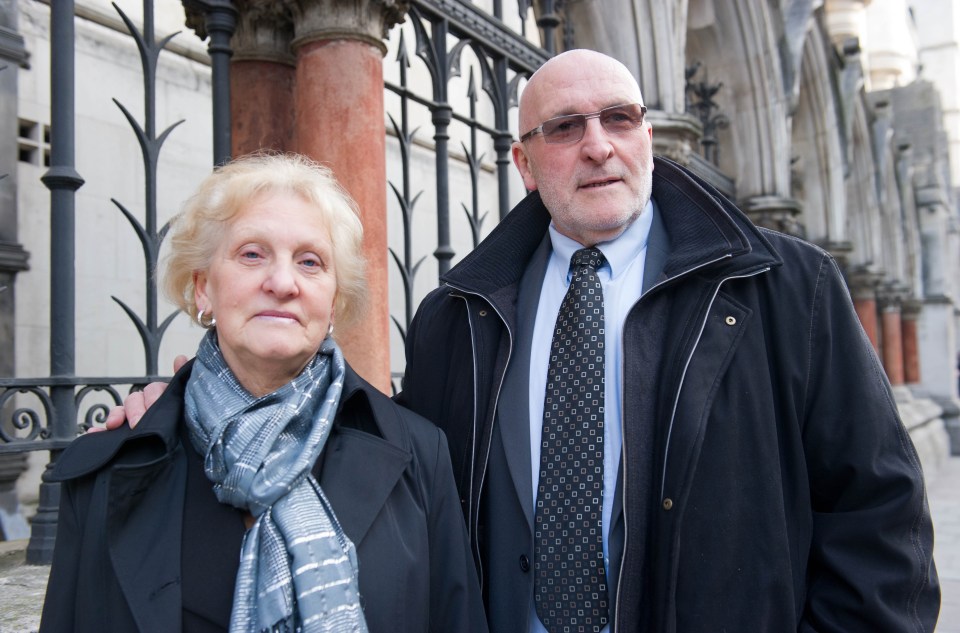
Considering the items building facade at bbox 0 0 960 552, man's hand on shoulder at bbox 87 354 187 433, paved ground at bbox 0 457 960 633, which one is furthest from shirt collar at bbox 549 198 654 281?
paved ground at bbox 0 457 960 633

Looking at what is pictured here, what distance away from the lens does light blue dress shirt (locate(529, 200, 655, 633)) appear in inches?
67.8

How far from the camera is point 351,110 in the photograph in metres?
2.95

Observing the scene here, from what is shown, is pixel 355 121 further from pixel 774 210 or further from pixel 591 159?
pixel 774 210

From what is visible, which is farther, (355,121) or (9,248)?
(9,248)

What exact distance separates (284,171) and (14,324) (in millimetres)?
2971

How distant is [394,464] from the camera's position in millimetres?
1574

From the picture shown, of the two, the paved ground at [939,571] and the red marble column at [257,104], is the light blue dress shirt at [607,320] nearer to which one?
the paved ground at [939,571]

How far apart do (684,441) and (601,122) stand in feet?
2.29

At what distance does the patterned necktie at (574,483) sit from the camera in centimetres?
166

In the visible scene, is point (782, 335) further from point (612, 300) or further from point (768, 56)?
point (768, 56)

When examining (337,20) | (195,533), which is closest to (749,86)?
(337,20)

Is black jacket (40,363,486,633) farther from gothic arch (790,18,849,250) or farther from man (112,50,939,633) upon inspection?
gothic arch (790,18,849,250)

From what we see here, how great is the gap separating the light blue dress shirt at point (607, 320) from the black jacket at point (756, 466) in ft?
0.17

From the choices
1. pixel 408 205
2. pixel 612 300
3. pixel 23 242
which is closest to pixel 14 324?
pixel 23 242
